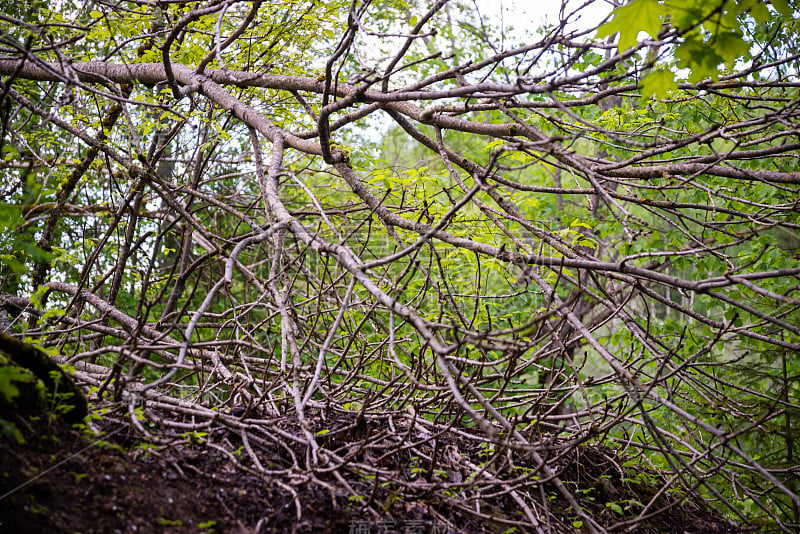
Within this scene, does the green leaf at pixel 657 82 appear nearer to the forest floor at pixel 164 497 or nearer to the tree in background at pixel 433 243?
the tree in background at pixel 433 243

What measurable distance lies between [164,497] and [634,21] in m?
2.42

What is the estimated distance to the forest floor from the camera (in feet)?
5.49

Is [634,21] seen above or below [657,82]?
above

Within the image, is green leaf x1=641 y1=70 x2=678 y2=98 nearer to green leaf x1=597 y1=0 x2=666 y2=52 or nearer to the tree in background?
the tree in background

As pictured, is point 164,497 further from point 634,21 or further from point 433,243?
point 433,243

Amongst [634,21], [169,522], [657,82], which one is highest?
[634,21]

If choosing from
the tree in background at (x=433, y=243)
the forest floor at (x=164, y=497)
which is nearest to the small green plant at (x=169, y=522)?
the forest floor at (x=164, y=497)

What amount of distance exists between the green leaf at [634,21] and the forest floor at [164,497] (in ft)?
5.74

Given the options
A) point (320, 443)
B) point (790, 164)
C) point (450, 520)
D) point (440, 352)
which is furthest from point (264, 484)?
point (790, 164)

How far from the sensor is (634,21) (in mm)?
1967

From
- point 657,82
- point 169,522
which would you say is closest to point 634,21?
point 657,82

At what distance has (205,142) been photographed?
4898 millimetres

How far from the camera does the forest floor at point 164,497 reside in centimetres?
167

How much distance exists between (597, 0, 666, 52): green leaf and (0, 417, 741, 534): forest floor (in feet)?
5.74
